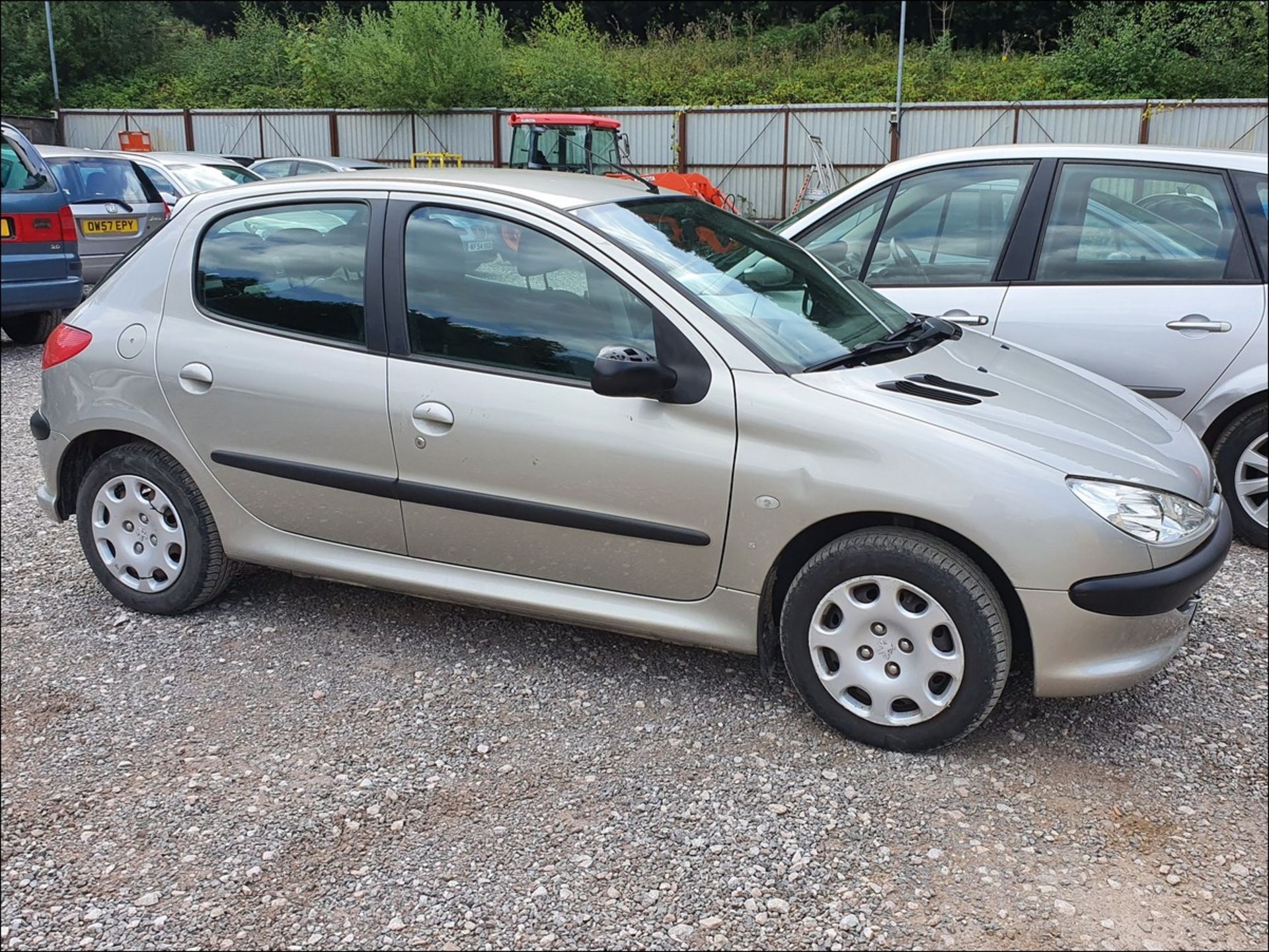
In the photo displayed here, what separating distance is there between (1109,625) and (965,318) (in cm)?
221

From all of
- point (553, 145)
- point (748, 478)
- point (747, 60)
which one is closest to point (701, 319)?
point (748, 478)

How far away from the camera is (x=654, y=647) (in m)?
3.99

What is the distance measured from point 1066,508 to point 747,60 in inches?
1194

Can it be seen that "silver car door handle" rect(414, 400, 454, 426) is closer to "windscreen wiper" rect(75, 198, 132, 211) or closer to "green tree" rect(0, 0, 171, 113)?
"windscreen wiper" rect(75, 198, 132, 211)

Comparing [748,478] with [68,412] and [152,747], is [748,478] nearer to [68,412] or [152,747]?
[152,747]

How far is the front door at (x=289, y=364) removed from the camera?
3.74 m

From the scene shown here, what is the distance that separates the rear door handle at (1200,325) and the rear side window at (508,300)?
8.21ft

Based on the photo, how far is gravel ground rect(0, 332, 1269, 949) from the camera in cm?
259

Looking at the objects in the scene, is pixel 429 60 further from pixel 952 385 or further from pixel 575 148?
→ pixel 952 385

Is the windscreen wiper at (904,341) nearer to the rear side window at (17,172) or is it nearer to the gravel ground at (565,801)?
the gravel ground at (565,801)

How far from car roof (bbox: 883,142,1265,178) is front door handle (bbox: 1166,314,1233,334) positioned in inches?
28.1

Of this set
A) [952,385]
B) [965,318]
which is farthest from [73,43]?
[952,385]

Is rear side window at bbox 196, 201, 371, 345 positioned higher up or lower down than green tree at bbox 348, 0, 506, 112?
lower down

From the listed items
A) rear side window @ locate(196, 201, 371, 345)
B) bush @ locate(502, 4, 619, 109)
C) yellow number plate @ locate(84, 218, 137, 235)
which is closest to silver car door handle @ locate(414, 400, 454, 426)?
rear side window @ locate(196, 201, 371, 345)
